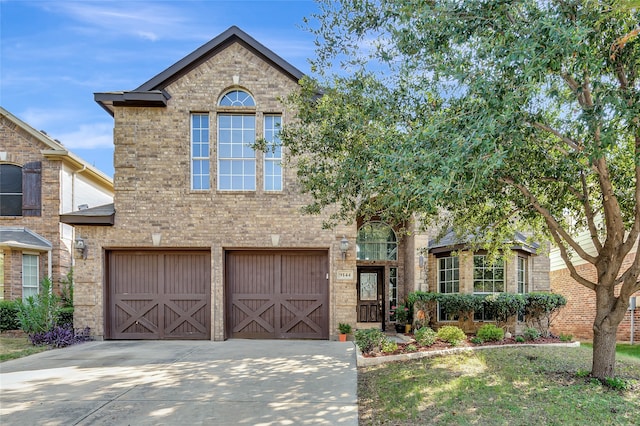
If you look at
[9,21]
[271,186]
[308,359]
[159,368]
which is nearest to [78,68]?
[9,21]

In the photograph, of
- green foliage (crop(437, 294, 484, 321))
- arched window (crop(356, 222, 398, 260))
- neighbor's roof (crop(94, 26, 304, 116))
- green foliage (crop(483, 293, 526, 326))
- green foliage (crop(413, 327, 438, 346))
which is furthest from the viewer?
arched window (crop(356, 222, 398, 260))

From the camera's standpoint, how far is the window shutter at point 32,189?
1389cm

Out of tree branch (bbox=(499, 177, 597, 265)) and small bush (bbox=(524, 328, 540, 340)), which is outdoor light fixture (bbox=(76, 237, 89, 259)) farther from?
small bush (bbox=(524, 328, 540, 340))

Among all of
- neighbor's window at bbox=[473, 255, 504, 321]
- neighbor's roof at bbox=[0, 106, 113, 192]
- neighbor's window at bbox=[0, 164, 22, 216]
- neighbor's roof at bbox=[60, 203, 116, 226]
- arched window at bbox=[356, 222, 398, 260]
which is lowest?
neighbor's window at bbox=[473, 255, 504, 321]

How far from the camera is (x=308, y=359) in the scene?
27.5 feet

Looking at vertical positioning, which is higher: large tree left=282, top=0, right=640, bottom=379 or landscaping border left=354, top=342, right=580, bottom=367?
large tree left=282, top=0, right=640, bottom=379

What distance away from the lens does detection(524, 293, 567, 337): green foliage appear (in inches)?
451

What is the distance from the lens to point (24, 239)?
13391 mm

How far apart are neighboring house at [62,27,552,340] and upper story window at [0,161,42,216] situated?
4.69m

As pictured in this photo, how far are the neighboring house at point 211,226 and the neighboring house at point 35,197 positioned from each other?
4120mm

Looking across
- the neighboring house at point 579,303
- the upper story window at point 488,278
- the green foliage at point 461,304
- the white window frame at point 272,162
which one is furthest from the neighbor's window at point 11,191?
the neighboring house at point 579,303

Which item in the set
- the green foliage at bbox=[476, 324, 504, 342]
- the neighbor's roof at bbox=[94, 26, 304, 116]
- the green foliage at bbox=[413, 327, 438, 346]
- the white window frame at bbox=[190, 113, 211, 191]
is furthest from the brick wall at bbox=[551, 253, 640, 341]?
the white window frame at bbox=[190, 113, 211, 191]

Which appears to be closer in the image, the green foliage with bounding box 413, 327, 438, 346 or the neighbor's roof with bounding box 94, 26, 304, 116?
the green foliage with bounding box 413, 327, 438, 346

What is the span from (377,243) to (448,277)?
8.13 ft
